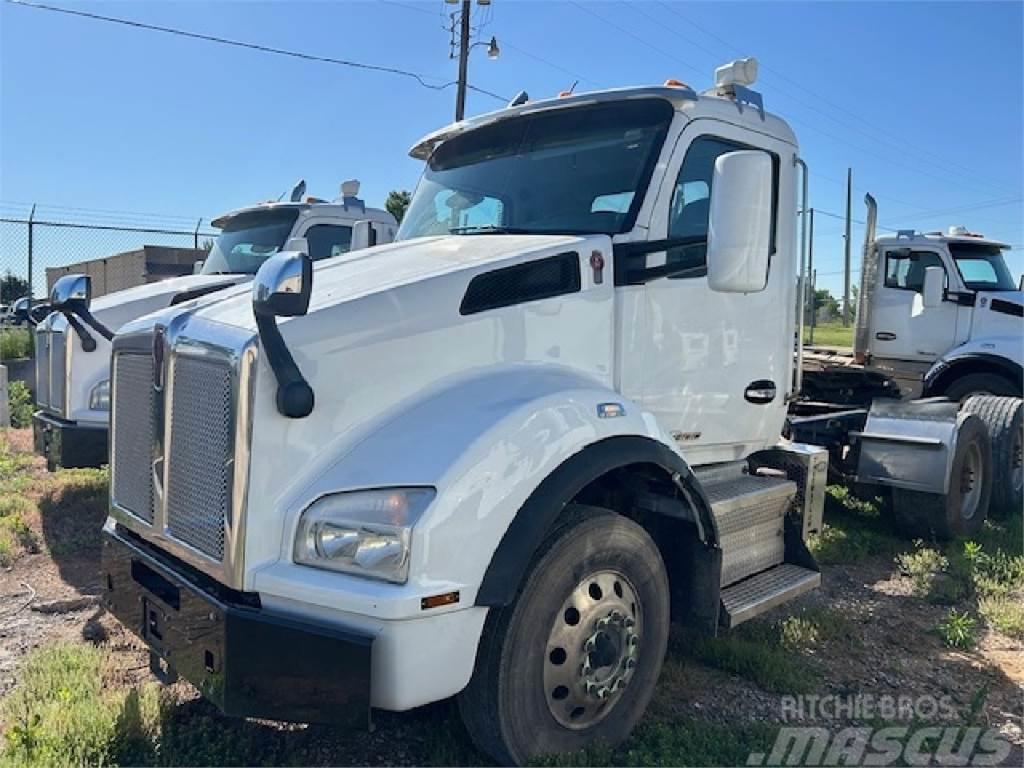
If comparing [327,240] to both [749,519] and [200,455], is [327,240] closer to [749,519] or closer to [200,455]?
[749,519]

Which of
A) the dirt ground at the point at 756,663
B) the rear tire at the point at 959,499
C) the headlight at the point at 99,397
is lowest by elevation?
the dirt ground at the point at 756,663

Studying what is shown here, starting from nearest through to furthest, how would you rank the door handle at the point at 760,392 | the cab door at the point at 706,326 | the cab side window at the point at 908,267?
the cab door at the point at 706,326, the door handle at the point at 760,392, the cab side window at the point at 908,267

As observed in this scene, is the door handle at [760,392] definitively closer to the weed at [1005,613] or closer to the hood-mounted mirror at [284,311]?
the weed at [1005,613]

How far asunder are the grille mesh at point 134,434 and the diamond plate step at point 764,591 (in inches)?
97.1

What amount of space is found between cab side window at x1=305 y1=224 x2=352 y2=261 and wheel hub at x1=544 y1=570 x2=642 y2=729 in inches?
219

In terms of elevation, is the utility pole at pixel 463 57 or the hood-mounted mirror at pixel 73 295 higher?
the utility pole at pixel 463 57

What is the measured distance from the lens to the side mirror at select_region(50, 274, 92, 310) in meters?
4.50

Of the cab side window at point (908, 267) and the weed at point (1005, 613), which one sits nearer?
the weed at point (1005, 613)

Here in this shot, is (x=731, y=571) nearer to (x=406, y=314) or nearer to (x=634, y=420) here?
(x=634, y=420)

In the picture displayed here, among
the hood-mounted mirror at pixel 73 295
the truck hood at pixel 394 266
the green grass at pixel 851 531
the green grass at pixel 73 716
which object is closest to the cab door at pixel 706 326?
the truck hood at pixel 394 266

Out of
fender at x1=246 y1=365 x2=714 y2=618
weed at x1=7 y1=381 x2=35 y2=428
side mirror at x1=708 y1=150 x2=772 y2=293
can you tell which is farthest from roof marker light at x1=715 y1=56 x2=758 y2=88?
weed at x1=7 y1=381 x2=35 y2=428

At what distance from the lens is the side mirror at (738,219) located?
3398 mm

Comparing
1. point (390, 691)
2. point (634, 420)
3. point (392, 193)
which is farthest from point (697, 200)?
point (392, 193)

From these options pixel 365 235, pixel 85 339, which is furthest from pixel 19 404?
pixel 365 235
